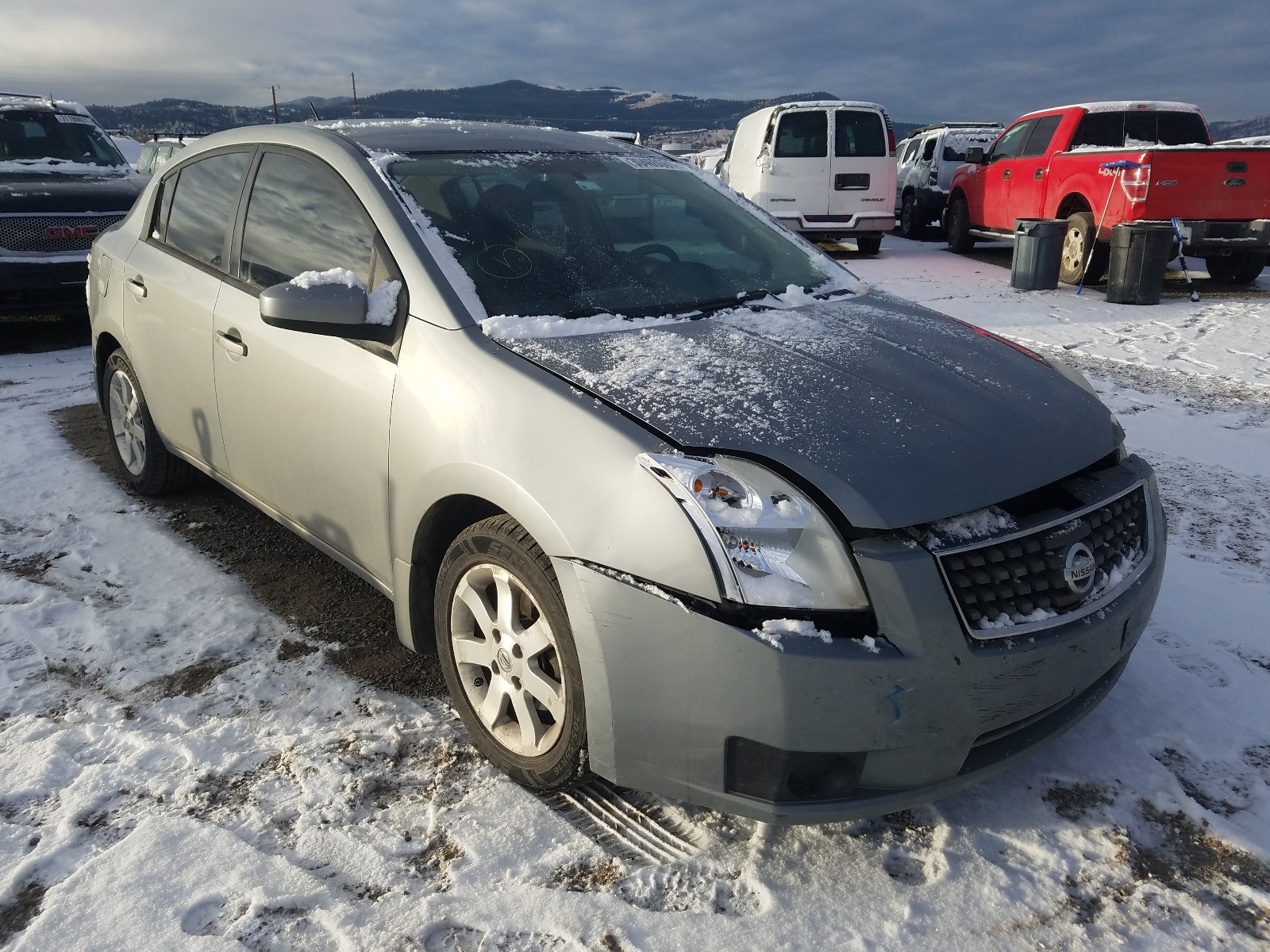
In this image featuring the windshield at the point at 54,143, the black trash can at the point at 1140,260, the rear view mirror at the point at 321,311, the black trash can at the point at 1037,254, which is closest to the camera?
the rear view mirror at the point at 321,311

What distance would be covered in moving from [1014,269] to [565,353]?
9253 mm

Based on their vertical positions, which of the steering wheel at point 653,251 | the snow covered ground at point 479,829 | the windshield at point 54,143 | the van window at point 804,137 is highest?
the van window at point 804,137

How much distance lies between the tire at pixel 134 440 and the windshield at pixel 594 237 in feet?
6.63

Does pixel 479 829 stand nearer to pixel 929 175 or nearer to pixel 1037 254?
pixel 1037 254

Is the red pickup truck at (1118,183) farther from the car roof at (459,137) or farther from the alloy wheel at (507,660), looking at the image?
the alloy wheel at (507,660)

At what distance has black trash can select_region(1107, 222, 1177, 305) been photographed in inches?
366

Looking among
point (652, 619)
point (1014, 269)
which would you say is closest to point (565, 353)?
point (652, 619)

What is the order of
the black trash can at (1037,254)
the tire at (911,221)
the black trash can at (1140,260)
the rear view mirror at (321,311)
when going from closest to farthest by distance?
1. the rear view mirror at (321,311)
2. the black trash can at (1140,260)
3. the black trash can at (1037,254)
4. the tire at (911,221)

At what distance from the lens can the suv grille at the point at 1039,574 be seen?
2.03 meters

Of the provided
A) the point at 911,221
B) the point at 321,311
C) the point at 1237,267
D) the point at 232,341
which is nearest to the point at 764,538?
the point at 321,311

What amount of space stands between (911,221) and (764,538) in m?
16.6

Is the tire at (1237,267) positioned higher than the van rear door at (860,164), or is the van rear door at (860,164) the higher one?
the van rear door at (860,164)

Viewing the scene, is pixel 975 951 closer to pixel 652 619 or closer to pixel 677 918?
pixel 677 918

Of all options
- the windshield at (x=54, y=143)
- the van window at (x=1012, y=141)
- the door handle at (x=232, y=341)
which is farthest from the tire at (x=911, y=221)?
the door handle at (x=232, y=341)
